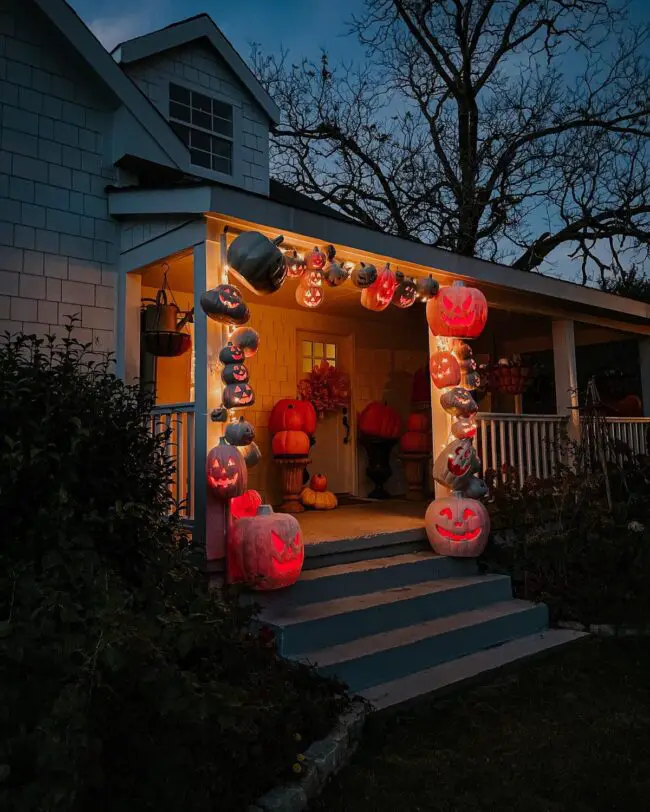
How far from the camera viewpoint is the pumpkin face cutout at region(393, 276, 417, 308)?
215 inches

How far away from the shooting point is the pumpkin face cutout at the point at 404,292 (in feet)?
17.9

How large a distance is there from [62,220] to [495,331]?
6152 mm

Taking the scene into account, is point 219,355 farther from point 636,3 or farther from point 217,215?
point 636,3

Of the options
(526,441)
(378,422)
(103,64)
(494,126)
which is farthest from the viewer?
(494,126)

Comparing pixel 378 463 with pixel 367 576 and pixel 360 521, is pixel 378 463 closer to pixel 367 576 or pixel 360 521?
pixel 360 521

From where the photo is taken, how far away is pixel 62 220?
5.34 metres

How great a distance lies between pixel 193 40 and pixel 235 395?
5.44 meters

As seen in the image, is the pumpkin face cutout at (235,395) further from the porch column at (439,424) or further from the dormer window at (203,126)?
the dormer window at (203,126)

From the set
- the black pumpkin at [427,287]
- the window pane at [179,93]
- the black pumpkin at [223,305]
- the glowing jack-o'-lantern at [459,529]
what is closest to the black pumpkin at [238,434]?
the black pumpkin at [223,305]

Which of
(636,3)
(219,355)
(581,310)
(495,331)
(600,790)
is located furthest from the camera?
(636,3)

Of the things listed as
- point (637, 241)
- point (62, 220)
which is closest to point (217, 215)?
point (62, 220)

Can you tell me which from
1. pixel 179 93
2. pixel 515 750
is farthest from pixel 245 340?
pixel 179 93

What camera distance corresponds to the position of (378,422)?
316 inches

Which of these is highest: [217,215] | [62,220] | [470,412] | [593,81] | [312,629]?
[593,81]
